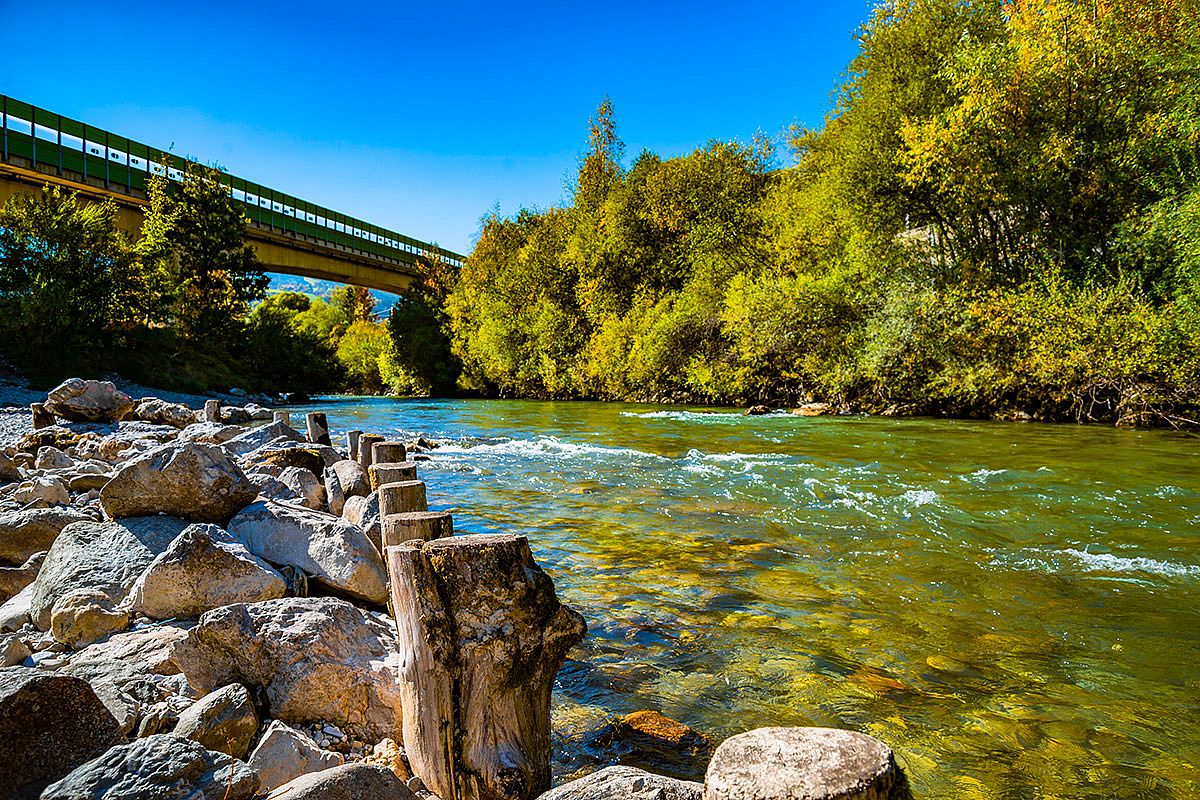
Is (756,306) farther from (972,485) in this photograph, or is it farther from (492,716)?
(492,716)

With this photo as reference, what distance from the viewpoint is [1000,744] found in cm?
350

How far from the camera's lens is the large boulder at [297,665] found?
10.6 feet

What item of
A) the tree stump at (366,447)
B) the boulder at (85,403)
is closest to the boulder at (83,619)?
the tree stump at (366,447)

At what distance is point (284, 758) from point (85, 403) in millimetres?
15244

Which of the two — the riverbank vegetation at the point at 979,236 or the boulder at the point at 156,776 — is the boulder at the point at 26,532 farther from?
the riverbank vegetation at the point at 979,236

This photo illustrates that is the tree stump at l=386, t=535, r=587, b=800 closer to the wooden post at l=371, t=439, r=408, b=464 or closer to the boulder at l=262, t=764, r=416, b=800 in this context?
the boulder at l=262, t=764, r=416, b=800

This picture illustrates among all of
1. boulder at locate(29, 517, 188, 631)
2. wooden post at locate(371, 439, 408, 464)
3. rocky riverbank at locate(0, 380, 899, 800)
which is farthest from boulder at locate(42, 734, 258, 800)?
wooden post at locate(371, 439, 408, 464)

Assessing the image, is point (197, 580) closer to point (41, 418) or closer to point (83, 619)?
point (83, 619)

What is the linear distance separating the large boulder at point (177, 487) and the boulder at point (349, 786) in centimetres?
339

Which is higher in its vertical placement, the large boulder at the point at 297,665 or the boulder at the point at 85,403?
the boulder at the point at 85,403

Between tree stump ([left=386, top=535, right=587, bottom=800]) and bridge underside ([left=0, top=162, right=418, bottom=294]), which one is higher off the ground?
bridge underside ([left=0, top=162, right=418, bottom=294])

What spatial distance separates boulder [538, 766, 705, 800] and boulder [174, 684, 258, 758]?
5.08 ft

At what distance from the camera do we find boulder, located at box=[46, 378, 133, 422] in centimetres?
1394

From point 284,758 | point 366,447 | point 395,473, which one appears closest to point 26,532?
point 395,473
